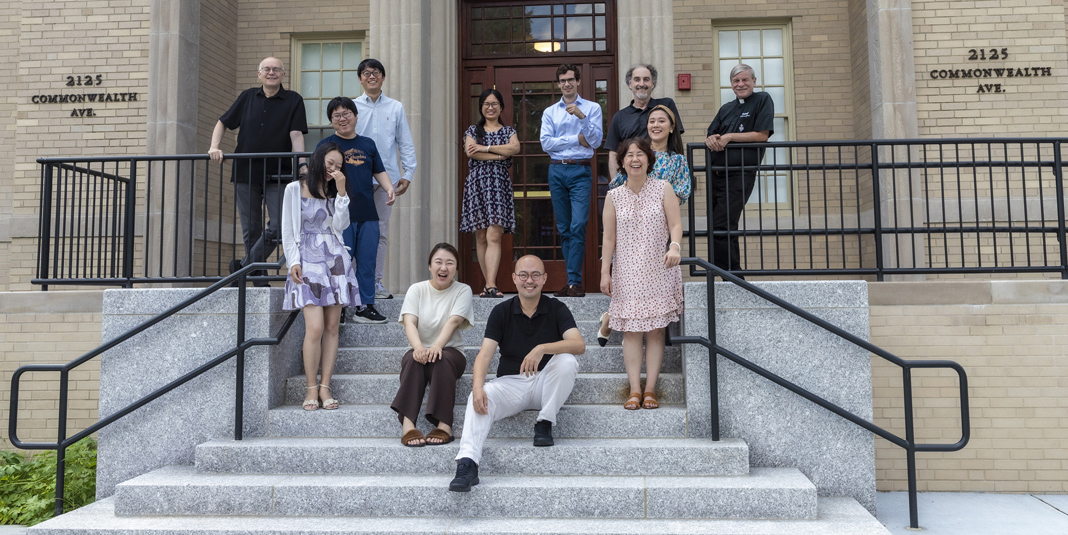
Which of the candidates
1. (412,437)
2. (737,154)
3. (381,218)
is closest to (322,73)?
(381,218)

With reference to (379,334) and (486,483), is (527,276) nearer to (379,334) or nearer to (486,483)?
(486,483)

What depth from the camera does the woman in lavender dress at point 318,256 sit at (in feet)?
15.8

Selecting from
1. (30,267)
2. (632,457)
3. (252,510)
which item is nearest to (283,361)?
(252,510)

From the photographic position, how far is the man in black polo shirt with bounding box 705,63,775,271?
5617mm

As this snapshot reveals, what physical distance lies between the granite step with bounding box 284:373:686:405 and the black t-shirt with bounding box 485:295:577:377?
1.72ft

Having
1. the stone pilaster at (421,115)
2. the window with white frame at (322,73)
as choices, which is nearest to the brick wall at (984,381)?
the stone pilaster at (421,115)

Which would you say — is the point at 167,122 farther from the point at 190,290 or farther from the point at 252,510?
the point at 252,510

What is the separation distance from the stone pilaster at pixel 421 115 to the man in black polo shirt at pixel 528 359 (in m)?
3.18

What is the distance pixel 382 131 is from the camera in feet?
20.1

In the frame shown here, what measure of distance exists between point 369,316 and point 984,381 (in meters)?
4.77

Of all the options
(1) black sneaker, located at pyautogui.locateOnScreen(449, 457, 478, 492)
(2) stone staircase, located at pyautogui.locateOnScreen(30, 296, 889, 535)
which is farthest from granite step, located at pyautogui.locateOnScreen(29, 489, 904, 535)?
(1) black sneaker, located at pyautogui.locateOnScreen(449, 457, 478, 492)

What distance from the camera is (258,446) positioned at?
14.7ft

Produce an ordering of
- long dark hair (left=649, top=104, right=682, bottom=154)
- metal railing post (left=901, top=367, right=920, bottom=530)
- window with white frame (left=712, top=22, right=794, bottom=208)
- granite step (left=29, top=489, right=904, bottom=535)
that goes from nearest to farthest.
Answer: granite step (left=29, top=489, right=904, bottom=535) < metal railing post (left=901, top=367, right=920, bottom=530) < long dark hair (left=649, top=104, right=682, bottom=154) < window with white frame (left=712, top=22, right=794, bottom=208)

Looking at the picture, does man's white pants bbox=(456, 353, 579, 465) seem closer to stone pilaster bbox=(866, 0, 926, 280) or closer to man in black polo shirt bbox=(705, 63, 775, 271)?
man in black polo shirt bbox=(705, 63, 775, 271)
